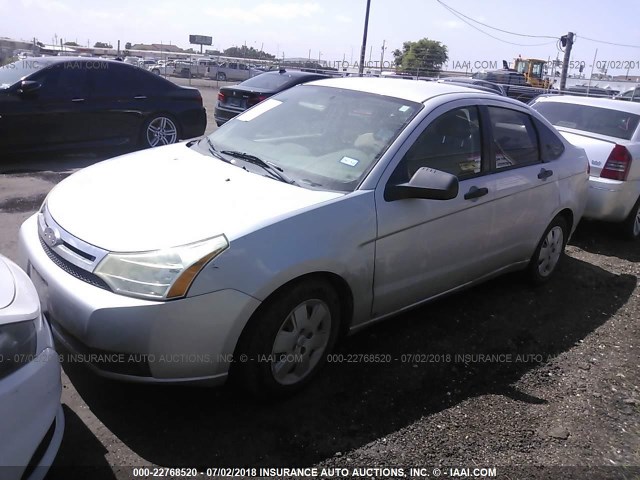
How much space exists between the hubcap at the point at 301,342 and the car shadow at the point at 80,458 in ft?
2.88

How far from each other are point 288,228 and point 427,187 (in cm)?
90

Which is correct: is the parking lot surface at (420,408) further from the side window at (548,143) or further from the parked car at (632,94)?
the parked car at (632,94)

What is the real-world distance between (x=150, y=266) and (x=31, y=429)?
82cm

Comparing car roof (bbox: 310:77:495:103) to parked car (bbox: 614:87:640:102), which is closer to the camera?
car roof (bbox: 310:77:495:103)

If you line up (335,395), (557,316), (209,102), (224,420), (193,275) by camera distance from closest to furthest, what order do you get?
(193,275) < (224,420) < (335,395) < (557,316) < (209,102)

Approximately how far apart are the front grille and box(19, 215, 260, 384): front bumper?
0.02m

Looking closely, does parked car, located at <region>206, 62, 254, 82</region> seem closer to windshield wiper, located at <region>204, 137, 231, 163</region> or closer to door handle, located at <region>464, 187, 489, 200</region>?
windshield wiper, located at <region>204, 137, 231, 163</region>

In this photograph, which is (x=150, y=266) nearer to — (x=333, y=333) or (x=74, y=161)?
(x=333, y=333)

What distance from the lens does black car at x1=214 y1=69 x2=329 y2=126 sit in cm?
1077


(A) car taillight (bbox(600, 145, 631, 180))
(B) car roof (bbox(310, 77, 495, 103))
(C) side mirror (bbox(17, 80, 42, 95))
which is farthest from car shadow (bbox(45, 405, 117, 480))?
(C) side mirror (bbox(17, 80, 42, 95))

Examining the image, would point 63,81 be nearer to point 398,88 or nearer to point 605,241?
point 398,88

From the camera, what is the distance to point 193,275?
252 centimetres

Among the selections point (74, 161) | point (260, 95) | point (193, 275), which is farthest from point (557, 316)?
point (260, 95)

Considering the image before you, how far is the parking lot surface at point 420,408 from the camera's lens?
2.66 metres
